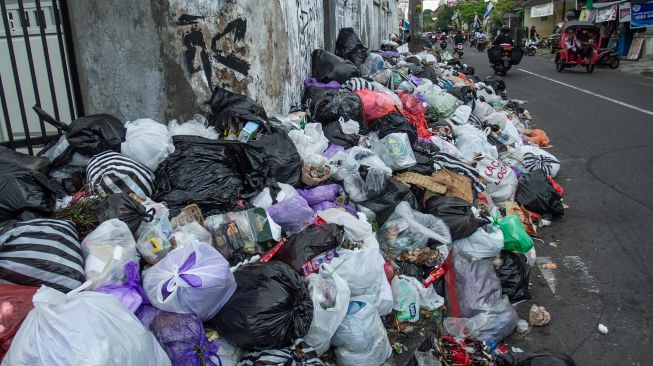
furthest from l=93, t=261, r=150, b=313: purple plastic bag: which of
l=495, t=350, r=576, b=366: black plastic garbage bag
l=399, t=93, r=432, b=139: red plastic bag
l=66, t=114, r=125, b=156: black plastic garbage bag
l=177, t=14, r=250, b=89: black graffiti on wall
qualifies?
l=399, t=93, r=432, b=139: red plastic bag

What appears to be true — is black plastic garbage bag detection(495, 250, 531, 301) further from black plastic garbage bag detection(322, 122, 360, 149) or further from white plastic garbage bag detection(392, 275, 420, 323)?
black plastic garbage bag detection(322, 122, 360, 149)

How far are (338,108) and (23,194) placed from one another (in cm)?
295

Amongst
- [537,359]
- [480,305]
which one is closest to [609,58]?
[480,305]

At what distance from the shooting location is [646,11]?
16797 mm

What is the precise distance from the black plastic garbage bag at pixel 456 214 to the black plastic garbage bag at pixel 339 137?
1058 mm

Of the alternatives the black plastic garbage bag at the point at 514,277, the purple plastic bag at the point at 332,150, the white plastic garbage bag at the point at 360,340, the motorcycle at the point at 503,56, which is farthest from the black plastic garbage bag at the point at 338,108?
the motorcycle at the point at 503,56

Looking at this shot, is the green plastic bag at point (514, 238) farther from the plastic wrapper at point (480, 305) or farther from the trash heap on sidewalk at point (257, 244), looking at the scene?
the plastic wrapper at point (480, 305)

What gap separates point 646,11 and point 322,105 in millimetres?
16393

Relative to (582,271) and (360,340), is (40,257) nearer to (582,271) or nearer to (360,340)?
(360,340)

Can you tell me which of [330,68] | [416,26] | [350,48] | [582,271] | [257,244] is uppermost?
[416,26]

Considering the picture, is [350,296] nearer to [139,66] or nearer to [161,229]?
[161,229]

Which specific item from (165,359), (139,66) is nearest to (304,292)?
(165,359)

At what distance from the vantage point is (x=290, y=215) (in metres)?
3.27

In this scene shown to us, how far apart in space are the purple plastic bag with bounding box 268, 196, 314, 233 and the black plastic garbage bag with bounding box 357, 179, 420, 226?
1.82 ft
